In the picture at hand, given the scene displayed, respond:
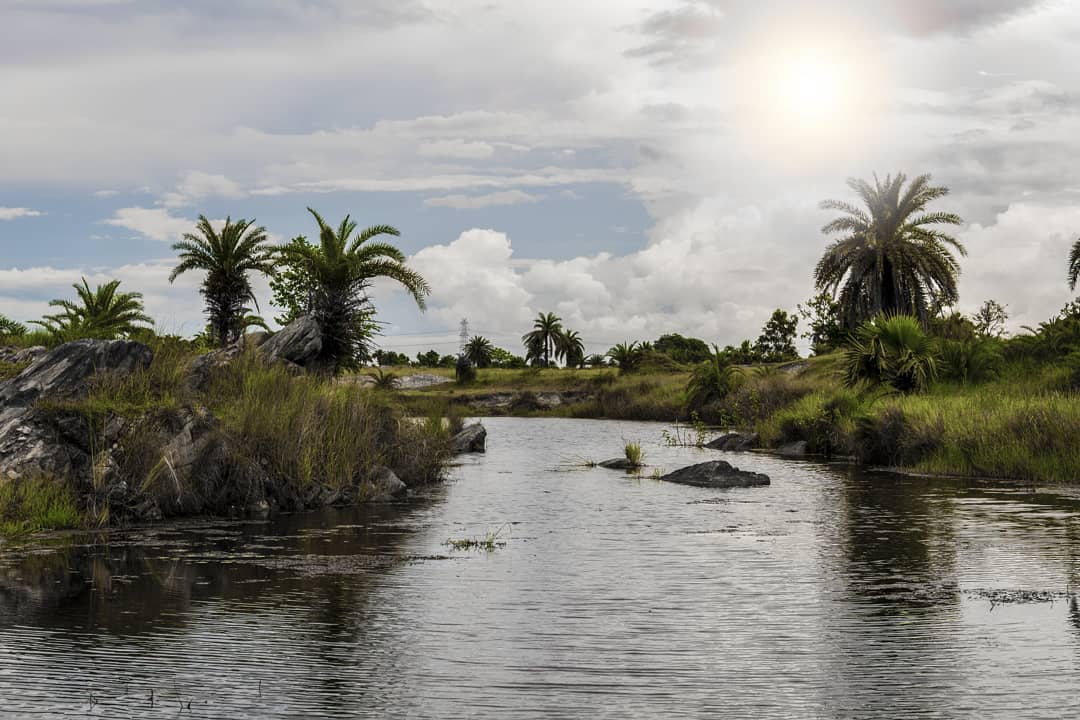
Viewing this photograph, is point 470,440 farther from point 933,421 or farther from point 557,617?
point 557,617

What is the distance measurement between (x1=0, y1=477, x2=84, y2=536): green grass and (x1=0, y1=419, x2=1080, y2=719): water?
91 cm

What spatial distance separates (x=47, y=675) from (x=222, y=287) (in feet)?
106

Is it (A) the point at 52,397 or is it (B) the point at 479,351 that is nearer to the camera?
(A) the point at 52,397

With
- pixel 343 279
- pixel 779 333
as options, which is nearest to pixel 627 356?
pixel 779 333

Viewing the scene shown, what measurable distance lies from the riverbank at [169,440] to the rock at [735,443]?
20335 mm

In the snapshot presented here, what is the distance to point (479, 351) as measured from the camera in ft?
493

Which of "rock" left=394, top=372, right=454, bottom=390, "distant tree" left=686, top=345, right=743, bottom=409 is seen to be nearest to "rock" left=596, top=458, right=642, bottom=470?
"distant tree" left=686, top=345, right=743, bottom=409

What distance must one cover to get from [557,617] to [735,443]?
31.3 meters

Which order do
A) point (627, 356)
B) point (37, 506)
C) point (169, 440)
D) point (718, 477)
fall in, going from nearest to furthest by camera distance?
point (37, 506) → point (169, 440) → point (718, 477) → point (627, 356)

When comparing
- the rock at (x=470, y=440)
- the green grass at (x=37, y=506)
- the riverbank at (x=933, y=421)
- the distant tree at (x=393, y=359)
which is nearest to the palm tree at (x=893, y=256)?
the riverbank at (x=933, y=421)

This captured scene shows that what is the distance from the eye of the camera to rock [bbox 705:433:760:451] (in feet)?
133

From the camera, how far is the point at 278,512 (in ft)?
64.0

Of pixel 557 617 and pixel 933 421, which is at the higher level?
pixel 933 421

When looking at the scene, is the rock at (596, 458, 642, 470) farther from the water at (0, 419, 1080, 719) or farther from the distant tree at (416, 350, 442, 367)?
the distant tree at (416, 350, 442, 367)
